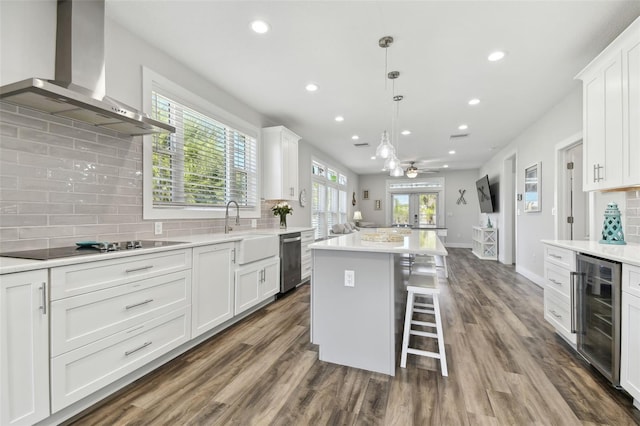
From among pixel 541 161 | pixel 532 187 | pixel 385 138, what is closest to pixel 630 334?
pixel 385 138

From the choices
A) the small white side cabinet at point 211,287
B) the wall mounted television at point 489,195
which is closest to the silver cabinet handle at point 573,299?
the small white side cabinet at point 211,287

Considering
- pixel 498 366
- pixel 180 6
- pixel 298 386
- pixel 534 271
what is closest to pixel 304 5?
pixel 180 6

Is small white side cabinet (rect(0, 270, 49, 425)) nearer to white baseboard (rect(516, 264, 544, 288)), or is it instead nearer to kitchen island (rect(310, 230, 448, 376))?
kitchen island (rect(310, 230, 448, 376))

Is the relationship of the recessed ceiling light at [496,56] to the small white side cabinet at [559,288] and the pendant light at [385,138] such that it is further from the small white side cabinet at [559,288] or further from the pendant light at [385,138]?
the small white side cabinet at [559,288]

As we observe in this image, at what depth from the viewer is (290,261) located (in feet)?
13.2

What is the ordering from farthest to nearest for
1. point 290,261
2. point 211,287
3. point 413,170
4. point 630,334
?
point 413,170 < point 290,261 < point 211,287 < point 630,334

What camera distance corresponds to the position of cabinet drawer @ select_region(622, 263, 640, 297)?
5.31ft

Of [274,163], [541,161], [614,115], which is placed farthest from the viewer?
[541,161]

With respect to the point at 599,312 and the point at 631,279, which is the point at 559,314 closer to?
the point at 599,312

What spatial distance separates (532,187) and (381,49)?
3.91 m

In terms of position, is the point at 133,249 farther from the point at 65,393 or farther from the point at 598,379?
the point at 598,379

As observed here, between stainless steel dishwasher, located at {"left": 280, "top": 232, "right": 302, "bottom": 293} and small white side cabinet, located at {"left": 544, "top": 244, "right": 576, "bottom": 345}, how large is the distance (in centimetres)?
291

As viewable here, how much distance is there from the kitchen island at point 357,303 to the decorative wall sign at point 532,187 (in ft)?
12.0

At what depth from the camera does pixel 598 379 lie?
198 centimetres
